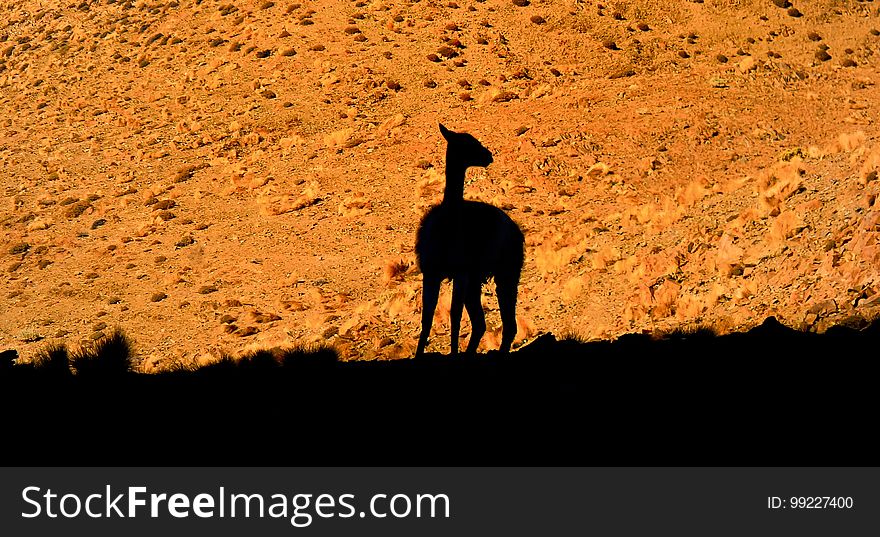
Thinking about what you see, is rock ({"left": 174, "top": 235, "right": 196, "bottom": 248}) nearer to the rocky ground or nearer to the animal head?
the rocky ground

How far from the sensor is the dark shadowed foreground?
985cm

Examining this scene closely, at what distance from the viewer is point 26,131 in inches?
1484

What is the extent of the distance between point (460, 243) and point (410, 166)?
16.8 meters

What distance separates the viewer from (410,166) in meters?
28.0

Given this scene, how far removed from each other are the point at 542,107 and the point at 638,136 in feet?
12.6

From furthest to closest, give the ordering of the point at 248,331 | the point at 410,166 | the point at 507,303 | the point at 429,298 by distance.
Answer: the point at 410,166 → the point at 248,331 → the point at 507,303 → the point at 429,298

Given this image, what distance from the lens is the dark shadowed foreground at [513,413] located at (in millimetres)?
9852

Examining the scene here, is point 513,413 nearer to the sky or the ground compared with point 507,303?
nearer to the ground

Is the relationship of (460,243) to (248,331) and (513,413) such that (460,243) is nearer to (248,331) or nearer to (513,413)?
(513,413)

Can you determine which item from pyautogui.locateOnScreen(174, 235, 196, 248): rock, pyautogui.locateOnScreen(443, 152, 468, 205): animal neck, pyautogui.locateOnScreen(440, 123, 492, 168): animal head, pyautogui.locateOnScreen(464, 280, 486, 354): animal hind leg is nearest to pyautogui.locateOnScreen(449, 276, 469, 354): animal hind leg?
pyautogui.locateOnScreen(464, 280, 486, 354): animal hind leg

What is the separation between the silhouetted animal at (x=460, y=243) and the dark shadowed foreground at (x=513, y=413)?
88cm

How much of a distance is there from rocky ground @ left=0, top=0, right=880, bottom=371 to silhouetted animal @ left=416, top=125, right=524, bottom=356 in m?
4.85

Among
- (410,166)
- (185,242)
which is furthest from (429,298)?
(410,166)

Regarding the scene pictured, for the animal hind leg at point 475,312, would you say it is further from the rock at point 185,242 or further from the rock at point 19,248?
the rock at point 19,248
